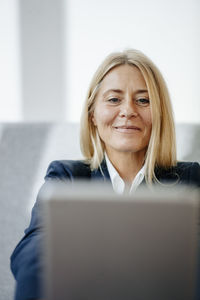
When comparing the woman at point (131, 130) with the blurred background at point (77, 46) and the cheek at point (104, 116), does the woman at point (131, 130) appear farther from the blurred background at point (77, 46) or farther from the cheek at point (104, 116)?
the blurred background at point (77, 46)

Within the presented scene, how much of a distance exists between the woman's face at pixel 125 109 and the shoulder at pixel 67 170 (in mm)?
130

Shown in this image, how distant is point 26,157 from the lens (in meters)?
1.33

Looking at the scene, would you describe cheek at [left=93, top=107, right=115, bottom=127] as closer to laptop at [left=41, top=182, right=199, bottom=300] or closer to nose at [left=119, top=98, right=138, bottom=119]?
nose at [left=119, top=98, right=138, bottom=119]

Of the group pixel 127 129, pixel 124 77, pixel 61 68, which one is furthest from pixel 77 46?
pixel 127 129

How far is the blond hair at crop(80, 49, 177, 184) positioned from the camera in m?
1.08

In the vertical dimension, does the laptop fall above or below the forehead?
below

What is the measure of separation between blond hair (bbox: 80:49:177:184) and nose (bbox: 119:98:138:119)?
59mm

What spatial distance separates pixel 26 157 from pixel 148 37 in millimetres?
725

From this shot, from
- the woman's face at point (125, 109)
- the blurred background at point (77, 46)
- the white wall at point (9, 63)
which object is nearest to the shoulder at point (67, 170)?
the woman's face at point (125, 109)

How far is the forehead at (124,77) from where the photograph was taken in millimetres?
1077

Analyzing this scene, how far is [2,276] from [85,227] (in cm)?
93

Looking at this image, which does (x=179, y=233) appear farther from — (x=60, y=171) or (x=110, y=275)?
(x=60, y=171)

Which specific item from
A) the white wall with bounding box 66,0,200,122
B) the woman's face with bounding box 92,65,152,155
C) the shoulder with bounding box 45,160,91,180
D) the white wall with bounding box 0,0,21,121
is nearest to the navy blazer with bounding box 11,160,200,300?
the shoulder with bounding box 45,160,91,180

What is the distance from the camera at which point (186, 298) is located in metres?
0.43
